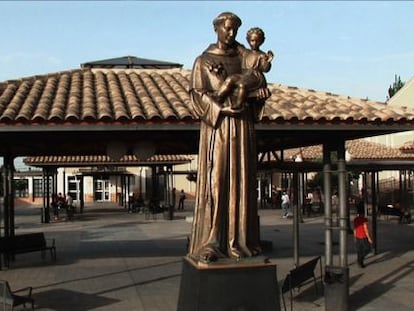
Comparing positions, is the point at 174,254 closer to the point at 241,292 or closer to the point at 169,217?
the point at 241,292

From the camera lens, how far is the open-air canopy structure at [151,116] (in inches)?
406

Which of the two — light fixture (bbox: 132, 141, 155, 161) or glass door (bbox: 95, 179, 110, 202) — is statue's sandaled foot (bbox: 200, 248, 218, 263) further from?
glass door (bbox: 95, 179, 110, 202)

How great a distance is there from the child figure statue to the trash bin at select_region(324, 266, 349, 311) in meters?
5.12

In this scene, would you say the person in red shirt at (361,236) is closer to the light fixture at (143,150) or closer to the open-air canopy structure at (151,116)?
the open-air canopy structure at (151,116)

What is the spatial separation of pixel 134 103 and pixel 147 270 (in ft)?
14.5

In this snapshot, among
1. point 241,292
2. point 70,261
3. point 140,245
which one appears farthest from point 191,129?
point 140,245

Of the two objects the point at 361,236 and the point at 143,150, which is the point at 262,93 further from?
the point at 361,236

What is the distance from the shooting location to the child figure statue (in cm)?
568

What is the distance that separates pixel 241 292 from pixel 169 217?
1011 inches

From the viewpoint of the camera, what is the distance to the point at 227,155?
5719 millimetres

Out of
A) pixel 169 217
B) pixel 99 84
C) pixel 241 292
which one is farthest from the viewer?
pixel 169 217

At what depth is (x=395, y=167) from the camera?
630 inches

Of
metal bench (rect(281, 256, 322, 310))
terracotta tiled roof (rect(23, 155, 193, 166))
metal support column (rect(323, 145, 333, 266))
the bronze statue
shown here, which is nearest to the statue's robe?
the bronze statue

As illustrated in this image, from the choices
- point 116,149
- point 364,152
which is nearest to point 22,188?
point 364,152
